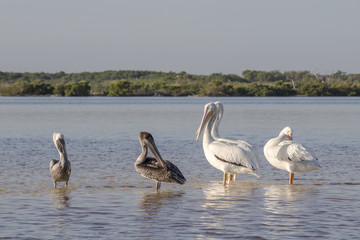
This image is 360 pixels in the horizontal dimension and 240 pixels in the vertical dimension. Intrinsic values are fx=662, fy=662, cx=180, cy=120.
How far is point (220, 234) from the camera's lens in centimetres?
688

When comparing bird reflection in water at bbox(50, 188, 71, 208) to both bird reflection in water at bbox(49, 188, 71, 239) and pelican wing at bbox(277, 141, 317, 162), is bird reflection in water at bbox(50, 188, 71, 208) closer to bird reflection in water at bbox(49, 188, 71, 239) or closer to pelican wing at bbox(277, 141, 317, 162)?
bird reflection in water at bbox(49, 188, 71, 239)

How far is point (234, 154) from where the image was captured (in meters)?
10.5

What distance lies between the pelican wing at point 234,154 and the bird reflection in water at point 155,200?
1.08 meters

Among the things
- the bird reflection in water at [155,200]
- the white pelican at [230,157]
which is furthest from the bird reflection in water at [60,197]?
the white pelican at [230,157]

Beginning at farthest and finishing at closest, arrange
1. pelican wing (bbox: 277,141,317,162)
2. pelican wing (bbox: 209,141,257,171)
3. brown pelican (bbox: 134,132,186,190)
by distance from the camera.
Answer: pelican wing (bbox: 277,141,317,162), pelican wing (bbox: 209,141,257,171), brown pelican (bbox: 134,132,186,190)

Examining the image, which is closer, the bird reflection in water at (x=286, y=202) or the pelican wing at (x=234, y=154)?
the bird reflection in water at (x=286, y=202)

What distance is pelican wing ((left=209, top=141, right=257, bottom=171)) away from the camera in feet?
34.2

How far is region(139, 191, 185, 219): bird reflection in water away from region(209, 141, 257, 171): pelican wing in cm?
108

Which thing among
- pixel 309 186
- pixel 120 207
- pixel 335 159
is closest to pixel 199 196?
pixel 120 207

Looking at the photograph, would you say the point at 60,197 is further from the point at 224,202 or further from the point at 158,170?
the point at 224,202

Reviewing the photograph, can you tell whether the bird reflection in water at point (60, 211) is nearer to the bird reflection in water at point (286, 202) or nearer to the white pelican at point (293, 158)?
the bird reflection in water at point (286, 202)

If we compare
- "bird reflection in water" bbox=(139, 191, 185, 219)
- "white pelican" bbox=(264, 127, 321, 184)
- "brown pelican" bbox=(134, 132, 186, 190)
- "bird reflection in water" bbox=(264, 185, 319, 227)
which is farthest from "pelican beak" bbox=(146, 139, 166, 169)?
"white pelican" bbox=(264, 127, 321, 184)

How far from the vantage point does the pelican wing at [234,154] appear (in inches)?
410

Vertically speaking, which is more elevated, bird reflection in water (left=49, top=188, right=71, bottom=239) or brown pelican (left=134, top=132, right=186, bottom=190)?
brown pelican (left=134, top=132, right=186, bottom=190)
